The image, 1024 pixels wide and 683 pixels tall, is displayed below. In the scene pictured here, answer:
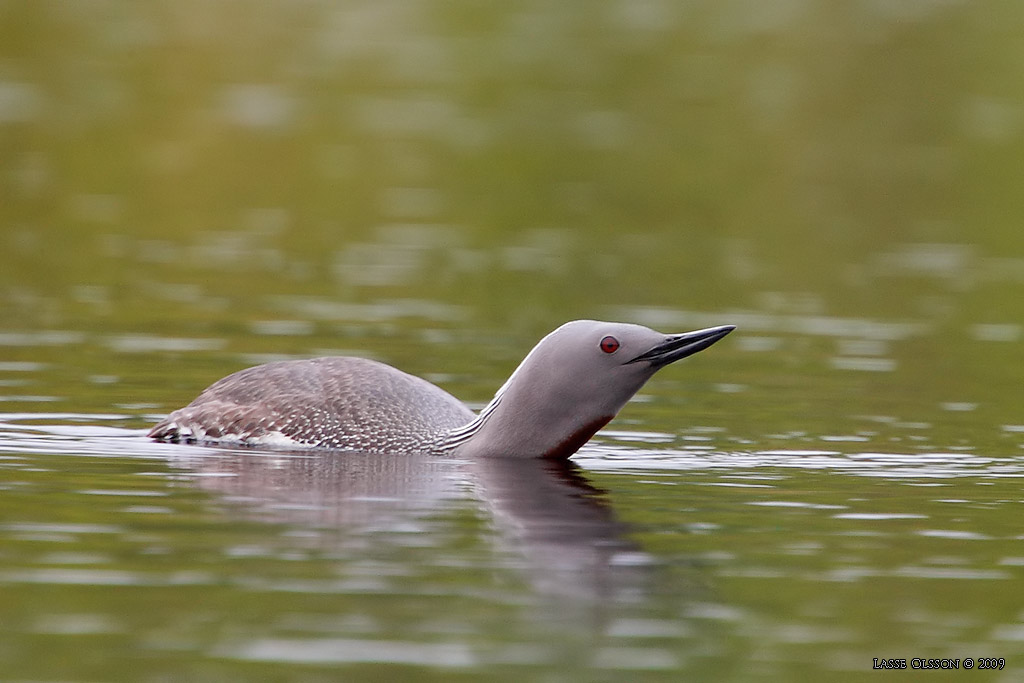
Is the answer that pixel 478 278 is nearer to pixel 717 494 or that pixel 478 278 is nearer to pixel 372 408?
pixel 372 408

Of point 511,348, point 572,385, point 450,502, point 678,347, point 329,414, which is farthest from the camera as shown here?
point 511,348

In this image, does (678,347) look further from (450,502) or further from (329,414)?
(329,414)

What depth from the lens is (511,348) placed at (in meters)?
14.1

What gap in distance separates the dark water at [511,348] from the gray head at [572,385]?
0.25 m

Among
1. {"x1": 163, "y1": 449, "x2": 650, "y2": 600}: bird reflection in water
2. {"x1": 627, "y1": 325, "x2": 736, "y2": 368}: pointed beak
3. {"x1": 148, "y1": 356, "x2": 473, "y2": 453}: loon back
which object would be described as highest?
{"x1": 627, "y1": 325, "x2": 736, "y2": 368}: pointed beak

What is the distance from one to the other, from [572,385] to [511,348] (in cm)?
380

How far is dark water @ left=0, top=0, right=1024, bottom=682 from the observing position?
7152 millimetres

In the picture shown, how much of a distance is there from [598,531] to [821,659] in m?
1.86

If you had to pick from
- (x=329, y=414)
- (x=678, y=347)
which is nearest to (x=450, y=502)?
(x=678, y=347)

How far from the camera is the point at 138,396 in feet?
38.9

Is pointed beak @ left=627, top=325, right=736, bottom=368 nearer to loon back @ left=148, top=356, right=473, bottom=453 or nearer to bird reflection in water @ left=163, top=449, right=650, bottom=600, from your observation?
bird reflection in water @ left=163, top=449, right=650, bottom=600

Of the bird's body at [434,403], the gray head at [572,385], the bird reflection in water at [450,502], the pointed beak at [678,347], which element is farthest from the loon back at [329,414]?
the pointed beak at [678,347]

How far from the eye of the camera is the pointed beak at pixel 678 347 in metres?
10.1

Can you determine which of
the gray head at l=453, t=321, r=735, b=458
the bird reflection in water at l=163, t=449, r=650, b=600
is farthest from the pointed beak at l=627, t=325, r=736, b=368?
the bird reflection in water at l=163, t=449, r=650, b=600
